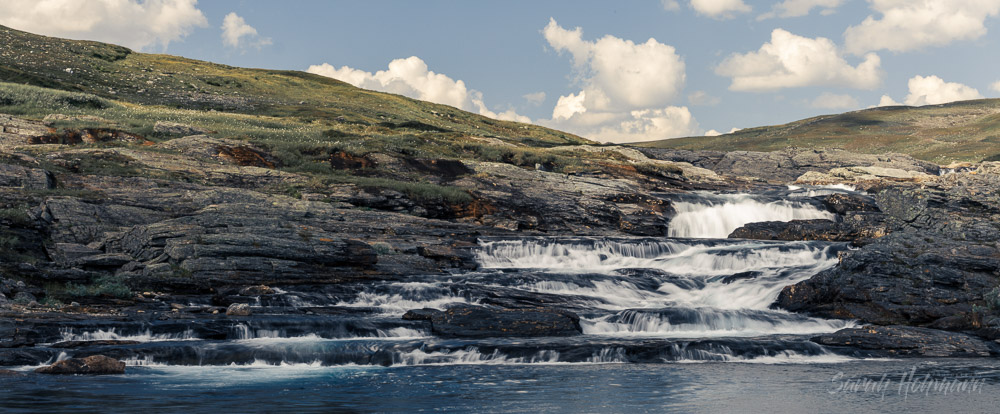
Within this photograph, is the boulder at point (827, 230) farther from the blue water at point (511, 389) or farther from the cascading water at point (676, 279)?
the blue water at point (511, 389)

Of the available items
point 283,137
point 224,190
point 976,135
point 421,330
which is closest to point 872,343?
point 421,330

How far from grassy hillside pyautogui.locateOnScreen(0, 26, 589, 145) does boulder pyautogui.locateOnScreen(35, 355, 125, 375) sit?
60.8 m

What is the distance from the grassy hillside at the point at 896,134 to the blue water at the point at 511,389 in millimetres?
106503

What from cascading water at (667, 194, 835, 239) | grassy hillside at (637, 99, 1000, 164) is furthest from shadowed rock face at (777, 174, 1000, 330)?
grassy hillside at (637, 99, 1000, 164)

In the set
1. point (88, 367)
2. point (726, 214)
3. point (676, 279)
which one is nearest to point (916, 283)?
point (676, 279)

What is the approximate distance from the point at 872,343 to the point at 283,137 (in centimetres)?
4168

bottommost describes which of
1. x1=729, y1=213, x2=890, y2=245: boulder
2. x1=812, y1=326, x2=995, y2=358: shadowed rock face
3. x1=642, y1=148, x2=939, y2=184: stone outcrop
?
x1=812, y1=326, x2=995, y2=358: shadowed rock face

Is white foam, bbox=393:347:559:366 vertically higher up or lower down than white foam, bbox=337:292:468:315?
lower down

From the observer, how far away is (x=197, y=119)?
60.1 metres

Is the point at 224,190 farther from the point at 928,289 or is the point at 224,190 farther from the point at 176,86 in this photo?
the point at 176,86

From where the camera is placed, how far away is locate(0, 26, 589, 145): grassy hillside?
83.0 meters

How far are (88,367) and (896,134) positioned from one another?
525 feet

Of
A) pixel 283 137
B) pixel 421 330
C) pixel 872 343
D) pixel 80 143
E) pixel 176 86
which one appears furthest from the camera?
pixel 176 86

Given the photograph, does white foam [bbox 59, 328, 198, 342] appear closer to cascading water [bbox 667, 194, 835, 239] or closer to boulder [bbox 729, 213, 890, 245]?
boulder [bbox 729, 213, 890, 245]
